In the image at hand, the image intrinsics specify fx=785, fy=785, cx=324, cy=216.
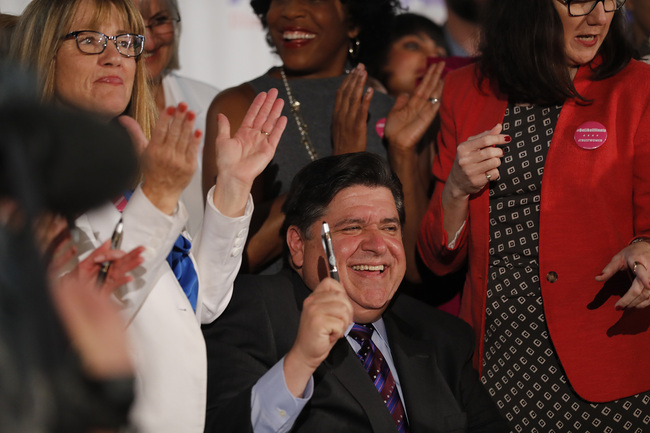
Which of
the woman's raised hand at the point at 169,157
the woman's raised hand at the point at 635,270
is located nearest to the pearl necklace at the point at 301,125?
the woman's raised hand at the point at 635,270

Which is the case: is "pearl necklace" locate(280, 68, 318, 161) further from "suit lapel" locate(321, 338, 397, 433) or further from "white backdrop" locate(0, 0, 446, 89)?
"white backdrop" locate(0, 0, 446, 89)

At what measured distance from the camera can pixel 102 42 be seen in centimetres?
193

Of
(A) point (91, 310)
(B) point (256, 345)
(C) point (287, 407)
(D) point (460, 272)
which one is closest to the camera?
(A) point (91, 310)

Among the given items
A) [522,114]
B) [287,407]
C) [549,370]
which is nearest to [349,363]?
[287,407]

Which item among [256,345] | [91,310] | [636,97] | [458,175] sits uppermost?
[91,310]

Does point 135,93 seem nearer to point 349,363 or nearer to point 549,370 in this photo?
point 349,363

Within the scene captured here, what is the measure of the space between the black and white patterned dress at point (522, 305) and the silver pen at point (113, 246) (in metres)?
1.16

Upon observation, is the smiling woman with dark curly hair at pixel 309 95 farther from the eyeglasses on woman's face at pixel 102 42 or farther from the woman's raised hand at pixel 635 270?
the woman's raised hand at pixel 635 270

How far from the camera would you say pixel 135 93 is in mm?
2059

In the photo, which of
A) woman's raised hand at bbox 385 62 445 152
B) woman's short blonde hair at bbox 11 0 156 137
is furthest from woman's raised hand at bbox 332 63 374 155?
woman's short blonde hair at bbox 11 0 156 137

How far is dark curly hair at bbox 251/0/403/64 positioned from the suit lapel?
1.39m

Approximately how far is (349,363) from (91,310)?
51.7 inches

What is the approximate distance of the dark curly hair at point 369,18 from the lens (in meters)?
2.92

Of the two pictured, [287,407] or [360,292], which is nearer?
[287,407]
